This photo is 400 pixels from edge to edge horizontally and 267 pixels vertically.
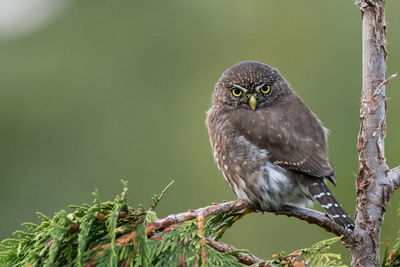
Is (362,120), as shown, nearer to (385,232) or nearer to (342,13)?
(385,232)

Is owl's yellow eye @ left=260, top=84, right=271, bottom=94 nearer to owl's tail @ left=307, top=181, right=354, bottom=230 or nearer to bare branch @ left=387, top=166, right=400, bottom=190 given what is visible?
owl's tail @ left=307, top=181, right=354, bottom=230

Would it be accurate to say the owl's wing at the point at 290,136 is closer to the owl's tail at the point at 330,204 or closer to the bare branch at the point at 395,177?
the owl's tail at the point at 330,204

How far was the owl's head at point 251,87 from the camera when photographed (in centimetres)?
430

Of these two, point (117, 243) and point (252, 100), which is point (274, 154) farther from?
point (117, 243)

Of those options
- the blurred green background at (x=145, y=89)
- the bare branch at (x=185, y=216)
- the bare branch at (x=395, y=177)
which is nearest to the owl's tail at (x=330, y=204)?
the bare branch at (x=395, y=177)

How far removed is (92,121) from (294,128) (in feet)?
21.2

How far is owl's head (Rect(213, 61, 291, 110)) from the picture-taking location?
4.30 meters

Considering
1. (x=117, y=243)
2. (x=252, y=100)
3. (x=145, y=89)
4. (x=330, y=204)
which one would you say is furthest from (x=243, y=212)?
(x=145, y=89)

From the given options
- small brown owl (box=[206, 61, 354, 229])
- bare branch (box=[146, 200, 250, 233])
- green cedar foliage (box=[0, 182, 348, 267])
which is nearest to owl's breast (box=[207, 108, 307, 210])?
small brown owl (box=[206, 61, 354, 229])

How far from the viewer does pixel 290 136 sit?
12.3 ft

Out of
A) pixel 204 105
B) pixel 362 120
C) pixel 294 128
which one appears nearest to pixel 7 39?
pixel 204 105

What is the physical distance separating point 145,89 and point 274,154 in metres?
6.67

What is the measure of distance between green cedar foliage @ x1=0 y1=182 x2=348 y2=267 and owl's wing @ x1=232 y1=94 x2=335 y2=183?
4.49ft

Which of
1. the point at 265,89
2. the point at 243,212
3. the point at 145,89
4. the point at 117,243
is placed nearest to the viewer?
the point at 117,243
